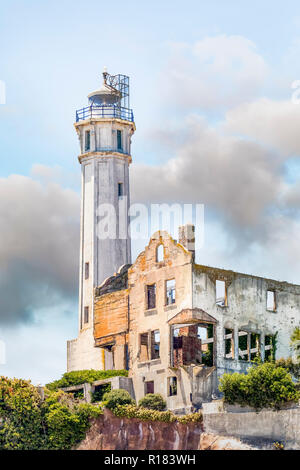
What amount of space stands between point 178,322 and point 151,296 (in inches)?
180

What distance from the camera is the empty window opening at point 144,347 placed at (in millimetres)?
85438

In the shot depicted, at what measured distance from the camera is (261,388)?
252 feet

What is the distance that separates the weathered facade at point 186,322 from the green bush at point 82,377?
136 cm

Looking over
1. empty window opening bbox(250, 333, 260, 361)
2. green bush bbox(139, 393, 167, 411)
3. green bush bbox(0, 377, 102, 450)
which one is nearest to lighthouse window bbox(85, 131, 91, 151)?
empty window opening bbox(250, 333, 260, 361)

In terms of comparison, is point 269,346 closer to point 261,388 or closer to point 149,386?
point 149,386

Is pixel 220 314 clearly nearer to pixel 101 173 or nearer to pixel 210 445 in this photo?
pixel 210 445

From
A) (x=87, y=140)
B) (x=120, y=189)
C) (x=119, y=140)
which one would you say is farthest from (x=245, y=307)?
(x=87, y=140)

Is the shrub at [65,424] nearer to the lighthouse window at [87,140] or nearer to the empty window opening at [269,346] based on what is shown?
the empty window opening at [269,346]

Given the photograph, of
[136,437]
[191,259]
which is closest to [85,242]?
[191,259]

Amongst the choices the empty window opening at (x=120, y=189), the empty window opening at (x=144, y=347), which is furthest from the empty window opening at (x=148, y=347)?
the empty window opening at (x=120, y=189)

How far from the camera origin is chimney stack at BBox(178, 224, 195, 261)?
282ft

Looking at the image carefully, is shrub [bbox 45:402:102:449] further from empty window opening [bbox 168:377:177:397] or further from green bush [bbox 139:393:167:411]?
empty window opening [bbox 168:377:177:397]
